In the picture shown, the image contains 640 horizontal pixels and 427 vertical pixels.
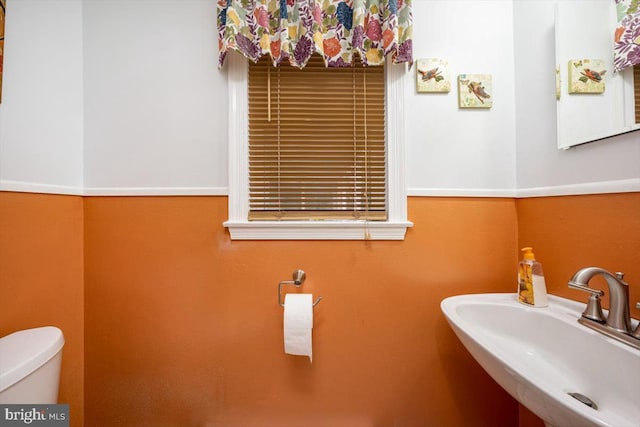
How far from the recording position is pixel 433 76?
43.1 inches

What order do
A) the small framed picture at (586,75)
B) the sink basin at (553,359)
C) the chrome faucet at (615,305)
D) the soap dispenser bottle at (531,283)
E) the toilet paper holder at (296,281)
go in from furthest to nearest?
the toilet paper holder at (296,281) → the soap dispenser bottle at (531,283) → the small framed picture at (586,75) → the chrome faucet at (615,305) → the sink basin at (553,359)

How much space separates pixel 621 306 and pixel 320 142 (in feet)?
3.76

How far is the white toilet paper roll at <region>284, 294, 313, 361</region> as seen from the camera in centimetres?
100

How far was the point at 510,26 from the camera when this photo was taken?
1115 mm

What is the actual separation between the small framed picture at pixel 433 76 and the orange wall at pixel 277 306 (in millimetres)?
505

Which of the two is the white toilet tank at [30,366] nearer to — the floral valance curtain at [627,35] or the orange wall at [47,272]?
the orange wall at [47,272]

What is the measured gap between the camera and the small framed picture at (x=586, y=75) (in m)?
0.81

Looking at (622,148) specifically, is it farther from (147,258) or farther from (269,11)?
(147,258)

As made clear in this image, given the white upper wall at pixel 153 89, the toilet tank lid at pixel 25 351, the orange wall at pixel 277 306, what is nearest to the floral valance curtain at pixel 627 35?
the orange wall at pixel 277 306

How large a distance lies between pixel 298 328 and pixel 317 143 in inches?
32.8

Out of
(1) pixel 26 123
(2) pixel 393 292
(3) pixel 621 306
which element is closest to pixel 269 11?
(1) pixel 26 123

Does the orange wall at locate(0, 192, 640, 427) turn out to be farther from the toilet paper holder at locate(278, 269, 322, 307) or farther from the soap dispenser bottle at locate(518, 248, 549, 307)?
the soap dispenser bottle at locate(518, 248, 549, 307)

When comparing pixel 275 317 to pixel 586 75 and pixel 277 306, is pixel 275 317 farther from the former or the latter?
pixel 586 75

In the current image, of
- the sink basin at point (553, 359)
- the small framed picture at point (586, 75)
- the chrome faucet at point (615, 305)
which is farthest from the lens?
the small framed picture at point (586, 75)
